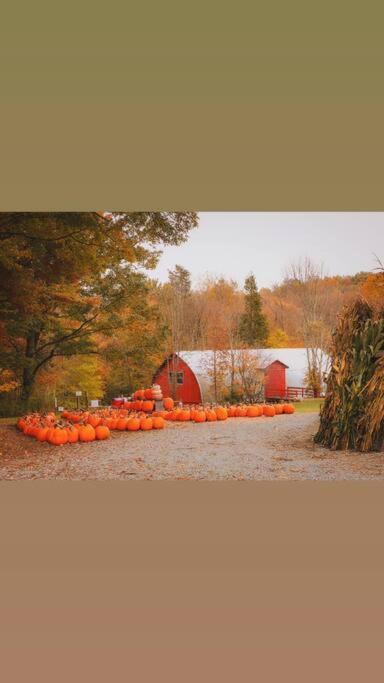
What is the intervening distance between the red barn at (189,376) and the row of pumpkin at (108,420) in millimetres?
585

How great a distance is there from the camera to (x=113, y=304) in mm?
6602

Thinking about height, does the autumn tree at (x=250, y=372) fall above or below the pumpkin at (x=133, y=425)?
above

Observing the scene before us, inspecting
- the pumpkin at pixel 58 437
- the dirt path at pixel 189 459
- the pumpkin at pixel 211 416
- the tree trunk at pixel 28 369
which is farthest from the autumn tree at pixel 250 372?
the pumpkin at pixel 58 437

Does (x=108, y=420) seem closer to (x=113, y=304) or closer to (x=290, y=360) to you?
(x=113, y=304)

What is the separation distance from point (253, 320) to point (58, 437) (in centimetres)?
379

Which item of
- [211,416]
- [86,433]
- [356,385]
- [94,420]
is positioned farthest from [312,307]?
[86,433]

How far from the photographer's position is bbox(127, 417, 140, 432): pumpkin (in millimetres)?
5383

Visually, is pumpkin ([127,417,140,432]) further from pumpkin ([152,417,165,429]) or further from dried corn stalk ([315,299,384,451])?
dried corn stalk ([315,299,384,451])

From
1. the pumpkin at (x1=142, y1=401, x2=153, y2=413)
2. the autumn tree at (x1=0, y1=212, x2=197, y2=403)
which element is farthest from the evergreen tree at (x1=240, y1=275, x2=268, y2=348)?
the pumpkin at (x1=142, y1=401, x2=153, y2=413)

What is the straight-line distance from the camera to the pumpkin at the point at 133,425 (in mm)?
5383

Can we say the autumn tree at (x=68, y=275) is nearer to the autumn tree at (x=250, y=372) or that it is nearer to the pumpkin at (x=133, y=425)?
the pumpkin at (x=133, y=425)

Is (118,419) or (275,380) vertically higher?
(275,380)

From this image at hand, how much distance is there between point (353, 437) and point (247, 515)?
1.29m

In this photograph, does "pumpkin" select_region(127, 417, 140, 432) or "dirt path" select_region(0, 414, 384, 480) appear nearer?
"dirt path" select_region(0, 414, 384, 480)
